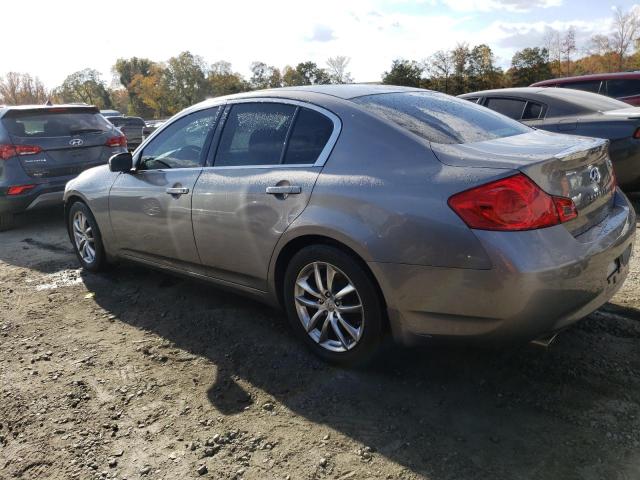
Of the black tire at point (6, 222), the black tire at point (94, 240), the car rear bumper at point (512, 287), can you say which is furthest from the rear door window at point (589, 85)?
the black tire at point (6, 222)

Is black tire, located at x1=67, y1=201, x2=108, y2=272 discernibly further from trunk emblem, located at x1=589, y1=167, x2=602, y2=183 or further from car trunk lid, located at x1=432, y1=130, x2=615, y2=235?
trunk emblem, located at x1=589, y1=167, x2=602, y2=183

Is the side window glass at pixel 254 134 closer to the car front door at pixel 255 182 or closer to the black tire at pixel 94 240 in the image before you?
the car front door at pixel 255 182

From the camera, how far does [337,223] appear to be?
2.84 metres

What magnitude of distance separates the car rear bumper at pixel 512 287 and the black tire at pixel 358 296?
0.09 m

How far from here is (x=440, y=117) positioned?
126 inches

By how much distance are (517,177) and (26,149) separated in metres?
6.61

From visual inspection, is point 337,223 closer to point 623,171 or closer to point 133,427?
point 133,427

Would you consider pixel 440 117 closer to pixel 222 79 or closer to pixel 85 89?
pixel 222 79

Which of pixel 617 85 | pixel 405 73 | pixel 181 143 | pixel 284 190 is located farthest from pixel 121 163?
pixel 405 73

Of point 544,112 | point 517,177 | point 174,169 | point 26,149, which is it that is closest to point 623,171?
point 544,112

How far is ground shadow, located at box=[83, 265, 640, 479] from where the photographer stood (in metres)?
2.32

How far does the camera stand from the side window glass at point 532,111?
6582 millimetres

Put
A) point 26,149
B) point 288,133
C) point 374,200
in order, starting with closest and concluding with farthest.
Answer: point 374,200 < point 288,133 < point 26,149

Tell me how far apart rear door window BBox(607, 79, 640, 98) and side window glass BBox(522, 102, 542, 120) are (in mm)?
2860
